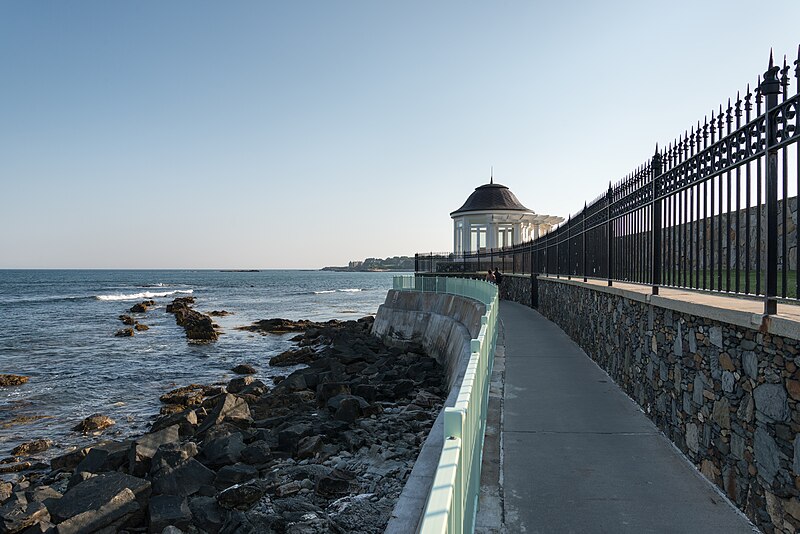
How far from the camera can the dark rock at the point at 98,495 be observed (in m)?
7.54

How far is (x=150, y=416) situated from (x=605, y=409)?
1195cm

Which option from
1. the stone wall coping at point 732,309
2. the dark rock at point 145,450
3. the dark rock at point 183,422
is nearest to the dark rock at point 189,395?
the dark rock at point 183,422

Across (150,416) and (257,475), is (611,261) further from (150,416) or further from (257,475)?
(150,416)

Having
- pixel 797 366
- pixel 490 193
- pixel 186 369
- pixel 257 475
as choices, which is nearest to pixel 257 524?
pixel 257 475

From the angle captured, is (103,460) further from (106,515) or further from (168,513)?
(168,513)

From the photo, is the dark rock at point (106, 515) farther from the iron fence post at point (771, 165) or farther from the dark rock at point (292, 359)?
the dark rock at point (292, 359)

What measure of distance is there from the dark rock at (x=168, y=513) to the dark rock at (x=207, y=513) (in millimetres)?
92

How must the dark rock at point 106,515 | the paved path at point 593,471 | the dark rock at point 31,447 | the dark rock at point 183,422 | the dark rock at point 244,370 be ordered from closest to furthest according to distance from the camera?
the paved path at point 593,471
the dark rock at point 106,515
the dark rock at point 31,447
the dark rock at point 183,422
the dark rock at point 244,370

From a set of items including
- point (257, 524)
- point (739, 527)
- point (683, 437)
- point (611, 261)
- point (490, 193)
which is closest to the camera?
point (739, 527)

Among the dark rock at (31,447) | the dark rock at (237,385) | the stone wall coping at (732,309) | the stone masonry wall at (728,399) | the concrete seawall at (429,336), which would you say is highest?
the stone wall coping at (732,309)

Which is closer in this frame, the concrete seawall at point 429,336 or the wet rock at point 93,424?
the concrete seawall at point 429,336

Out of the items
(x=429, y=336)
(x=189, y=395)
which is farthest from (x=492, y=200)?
(x=189, y=395)

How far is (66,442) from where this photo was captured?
40.9 ft

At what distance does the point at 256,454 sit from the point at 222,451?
0.68 m
